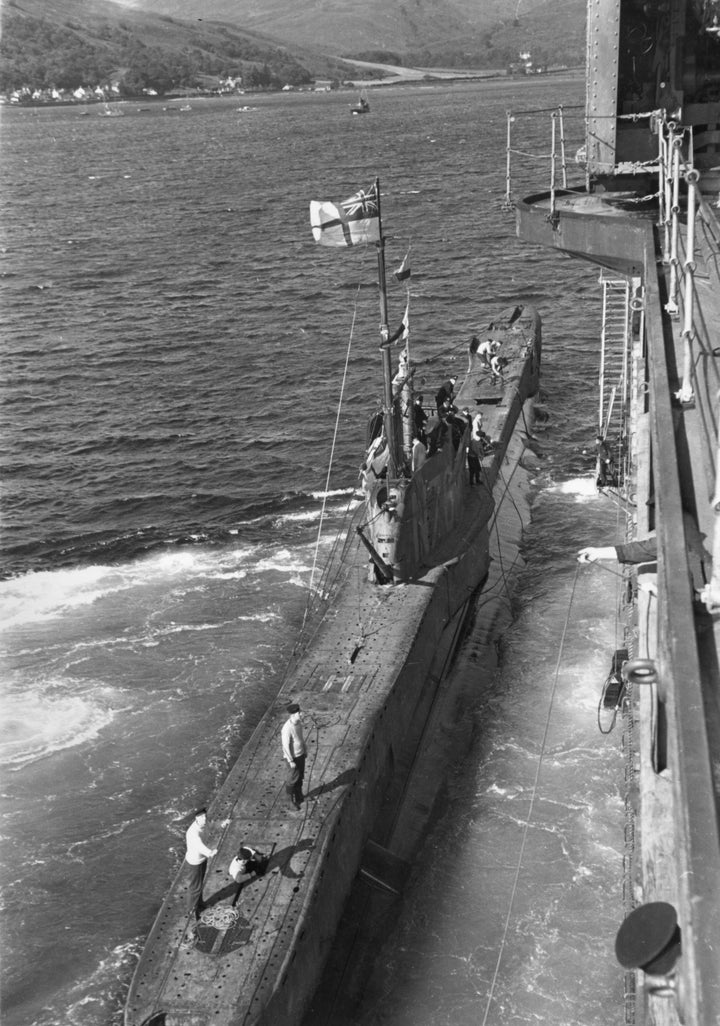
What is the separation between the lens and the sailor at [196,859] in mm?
19109

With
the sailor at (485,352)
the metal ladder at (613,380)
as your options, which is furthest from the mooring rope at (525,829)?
the sailor at (485,352)

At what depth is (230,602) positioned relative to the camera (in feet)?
116

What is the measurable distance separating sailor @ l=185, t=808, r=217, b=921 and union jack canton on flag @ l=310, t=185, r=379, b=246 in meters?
12.6

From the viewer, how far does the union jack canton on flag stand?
82.3 feet

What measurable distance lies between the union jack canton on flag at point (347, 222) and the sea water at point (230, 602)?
12.0 m

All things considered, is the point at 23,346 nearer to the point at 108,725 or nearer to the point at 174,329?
the point at 174,329

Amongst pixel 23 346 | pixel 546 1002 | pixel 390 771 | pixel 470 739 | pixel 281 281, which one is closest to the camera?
pixel 546 1002

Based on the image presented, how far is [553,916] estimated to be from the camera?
22625 mm

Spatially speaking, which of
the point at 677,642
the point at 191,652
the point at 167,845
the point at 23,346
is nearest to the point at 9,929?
the point at 167,845

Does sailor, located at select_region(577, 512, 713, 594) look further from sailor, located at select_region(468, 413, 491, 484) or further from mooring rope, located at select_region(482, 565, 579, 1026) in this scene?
sailor, located at select_region(468, 413, 491, 484)

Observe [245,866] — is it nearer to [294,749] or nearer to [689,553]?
[294,749]

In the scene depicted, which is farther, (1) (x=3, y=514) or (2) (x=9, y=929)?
(1) (x=3, y=514)

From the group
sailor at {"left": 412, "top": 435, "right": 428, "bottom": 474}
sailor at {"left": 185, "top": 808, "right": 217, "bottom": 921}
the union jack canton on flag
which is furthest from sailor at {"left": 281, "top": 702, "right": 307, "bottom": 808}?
the union jack canton on flag

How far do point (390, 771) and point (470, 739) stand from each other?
3.63 m
